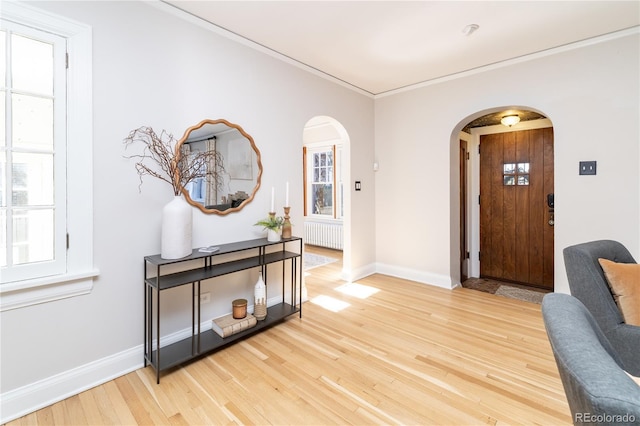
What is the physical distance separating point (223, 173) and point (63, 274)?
1.32 meters

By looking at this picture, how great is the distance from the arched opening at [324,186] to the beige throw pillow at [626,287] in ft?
15.0

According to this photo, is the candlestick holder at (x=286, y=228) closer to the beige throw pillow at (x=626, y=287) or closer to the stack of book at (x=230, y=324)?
the stack of book at (x=230, y=324)

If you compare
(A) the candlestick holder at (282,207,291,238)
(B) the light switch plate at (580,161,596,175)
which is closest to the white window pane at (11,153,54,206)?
(A) the candlestick holder at (282,207,291,238)

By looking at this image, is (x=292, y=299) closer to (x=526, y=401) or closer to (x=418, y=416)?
(x=418, y=416)

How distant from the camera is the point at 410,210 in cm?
426

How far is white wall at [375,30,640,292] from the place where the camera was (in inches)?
110

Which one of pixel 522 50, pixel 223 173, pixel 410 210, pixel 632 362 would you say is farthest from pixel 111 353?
pixel 522 50

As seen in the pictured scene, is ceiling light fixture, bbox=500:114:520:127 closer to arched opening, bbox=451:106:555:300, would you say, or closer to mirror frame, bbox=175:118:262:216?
arched opening, bbox=451:106:555:300

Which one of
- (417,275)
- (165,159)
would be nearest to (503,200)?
(417,275)

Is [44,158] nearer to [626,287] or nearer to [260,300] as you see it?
[260,300]

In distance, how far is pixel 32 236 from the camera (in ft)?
5.98

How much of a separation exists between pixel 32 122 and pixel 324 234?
508cm

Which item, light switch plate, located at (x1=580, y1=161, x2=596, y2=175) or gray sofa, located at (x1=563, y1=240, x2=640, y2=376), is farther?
light switch plate, located at (x1=580, y1=161, x2=596, y2=175)

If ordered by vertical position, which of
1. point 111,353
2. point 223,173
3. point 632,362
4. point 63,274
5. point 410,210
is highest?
point 223,173
